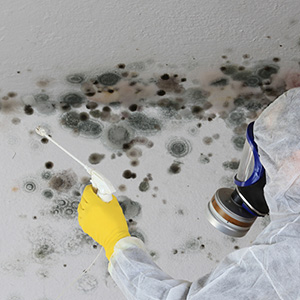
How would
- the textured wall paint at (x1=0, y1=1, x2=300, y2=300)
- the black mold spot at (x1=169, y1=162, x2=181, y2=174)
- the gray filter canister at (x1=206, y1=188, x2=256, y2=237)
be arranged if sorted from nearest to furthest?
the gray filter canister at (x1=206, y1=188, x2=256, y2=237) < the textured wall paint at (x1=0, y1=1, x2=300, y2=300) < the black mold spot at (x1=169, y1=162, x2=181, y2=174)

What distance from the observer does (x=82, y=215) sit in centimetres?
137

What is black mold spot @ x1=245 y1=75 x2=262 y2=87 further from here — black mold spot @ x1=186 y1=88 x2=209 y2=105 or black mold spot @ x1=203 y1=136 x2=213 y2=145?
black mold spot @ x1=203 y1=136 x2=213 y2=145

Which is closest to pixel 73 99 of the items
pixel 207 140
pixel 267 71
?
pixel 207 140

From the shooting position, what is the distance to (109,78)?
5.83ft

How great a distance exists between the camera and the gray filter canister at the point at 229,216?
133cm

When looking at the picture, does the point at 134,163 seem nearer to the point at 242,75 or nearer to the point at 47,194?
the point at 47,194

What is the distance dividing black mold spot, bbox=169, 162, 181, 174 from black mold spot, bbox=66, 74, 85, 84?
503 millimetres

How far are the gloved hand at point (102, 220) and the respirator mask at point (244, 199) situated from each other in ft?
0.92

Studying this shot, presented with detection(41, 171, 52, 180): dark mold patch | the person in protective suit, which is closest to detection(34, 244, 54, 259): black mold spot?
detection(41, 171, 52, 180): dark mold patch

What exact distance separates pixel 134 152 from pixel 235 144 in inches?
17.0

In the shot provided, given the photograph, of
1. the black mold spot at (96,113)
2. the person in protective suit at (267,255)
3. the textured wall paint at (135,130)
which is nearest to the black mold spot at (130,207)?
the textured wall paint at (135,130)

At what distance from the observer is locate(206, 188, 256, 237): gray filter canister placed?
1.33 m

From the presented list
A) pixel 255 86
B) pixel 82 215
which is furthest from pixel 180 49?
pixel 82 215

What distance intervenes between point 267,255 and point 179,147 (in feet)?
3.18
